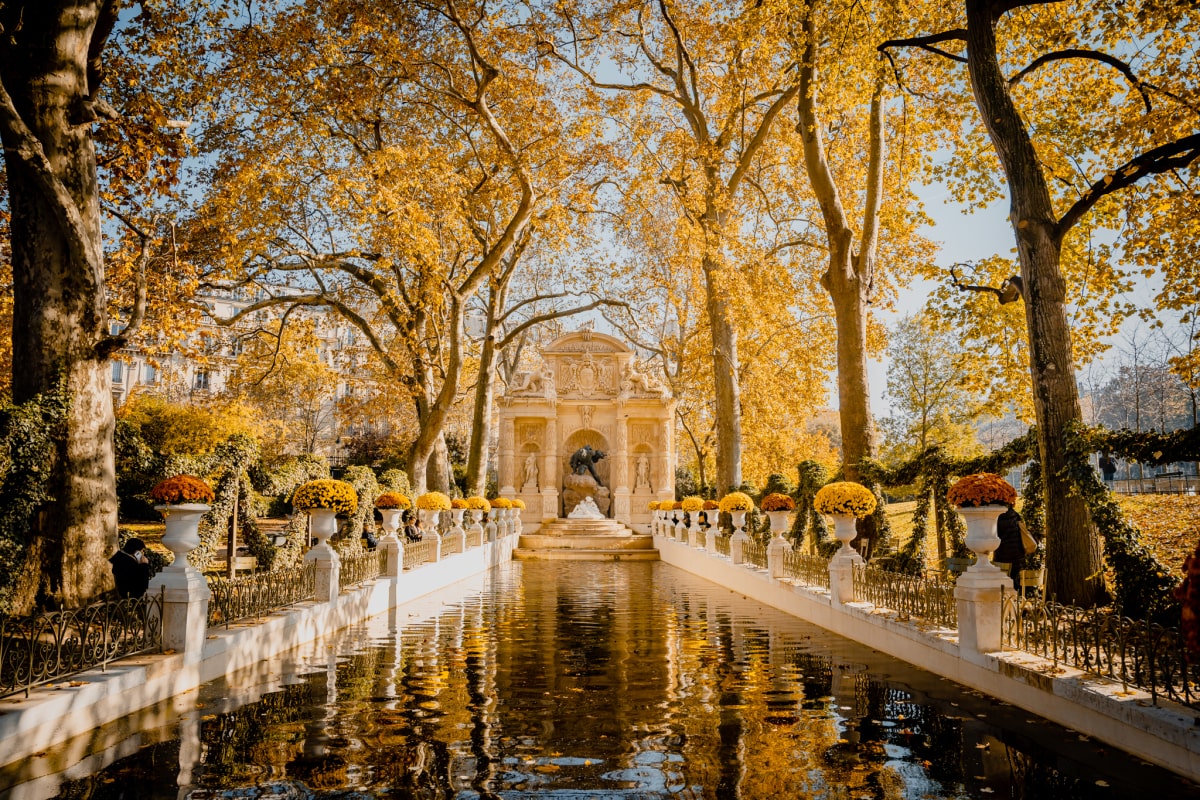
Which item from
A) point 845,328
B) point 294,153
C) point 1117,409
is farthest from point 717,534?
point 1117,409

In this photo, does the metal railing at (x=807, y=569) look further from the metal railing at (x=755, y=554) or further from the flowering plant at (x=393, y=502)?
the flowering plant at (x=393, y=502)

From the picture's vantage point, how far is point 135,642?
7.42 meters

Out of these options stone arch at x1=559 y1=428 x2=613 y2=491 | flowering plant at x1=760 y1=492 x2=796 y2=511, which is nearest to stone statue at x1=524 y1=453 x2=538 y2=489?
stone arch at x1=559 y1=428 x2=613 y2=491

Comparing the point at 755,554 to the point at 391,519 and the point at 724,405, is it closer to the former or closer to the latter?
the point at 391,519

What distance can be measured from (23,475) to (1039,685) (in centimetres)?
965

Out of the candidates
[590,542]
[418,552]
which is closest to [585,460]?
[590,542]

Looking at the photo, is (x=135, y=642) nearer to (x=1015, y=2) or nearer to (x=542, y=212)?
(x=1015, y=2)

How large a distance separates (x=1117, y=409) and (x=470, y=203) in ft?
173

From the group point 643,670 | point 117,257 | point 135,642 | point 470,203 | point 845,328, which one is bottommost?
point 643,670

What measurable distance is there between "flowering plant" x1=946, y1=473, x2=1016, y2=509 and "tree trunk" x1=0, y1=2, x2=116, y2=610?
352 inches

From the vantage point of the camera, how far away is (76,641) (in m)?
6.96

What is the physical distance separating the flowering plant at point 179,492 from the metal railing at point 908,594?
24.8 ft

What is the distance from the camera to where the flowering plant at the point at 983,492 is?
7.91 metres

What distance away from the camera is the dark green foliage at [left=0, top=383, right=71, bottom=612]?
8.44 meters
